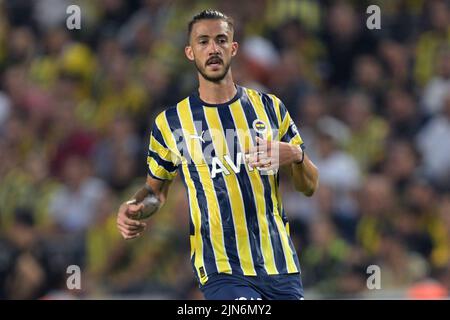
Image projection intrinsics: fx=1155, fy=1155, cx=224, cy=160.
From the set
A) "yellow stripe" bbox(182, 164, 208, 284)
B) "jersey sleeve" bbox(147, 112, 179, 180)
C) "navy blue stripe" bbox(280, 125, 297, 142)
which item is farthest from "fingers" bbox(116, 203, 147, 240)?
"navy blue stripe" bbox(280, 125, 297, 142)

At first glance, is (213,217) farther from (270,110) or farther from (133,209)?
(270,110)

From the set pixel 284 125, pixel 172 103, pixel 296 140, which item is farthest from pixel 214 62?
pixel 172 103

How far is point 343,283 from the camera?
931 cm

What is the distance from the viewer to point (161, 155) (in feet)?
21.0

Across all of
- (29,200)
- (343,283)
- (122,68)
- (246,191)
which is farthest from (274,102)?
→ (122,68)

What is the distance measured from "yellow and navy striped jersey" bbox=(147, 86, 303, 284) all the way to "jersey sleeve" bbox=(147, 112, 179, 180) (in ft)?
0.05

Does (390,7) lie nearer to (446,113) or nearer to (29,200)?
(446,113)

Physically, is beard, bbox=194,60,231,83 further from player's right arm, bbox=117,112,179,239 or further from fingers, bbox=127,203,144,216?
fingers, bbox=127,203,144,216

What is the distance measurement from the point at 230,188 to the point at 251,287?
536 millimetres

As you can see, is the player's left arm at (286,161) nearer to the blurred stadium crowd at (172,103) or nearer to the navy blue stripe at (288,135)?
the navy blue stripe at (288,135)

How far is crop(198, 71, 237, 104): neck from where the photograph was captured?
247 inches

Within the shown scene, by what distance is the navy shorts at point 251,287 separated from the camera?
19.8 ft

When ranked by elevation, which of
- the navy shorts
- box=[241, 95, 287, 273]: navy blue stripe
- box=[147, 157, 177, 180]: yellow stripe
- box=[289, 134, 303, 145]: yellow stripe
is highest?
box=[289, 134, 303, 145]: yellow stripe

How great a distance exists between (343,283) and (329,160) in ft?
4.48
